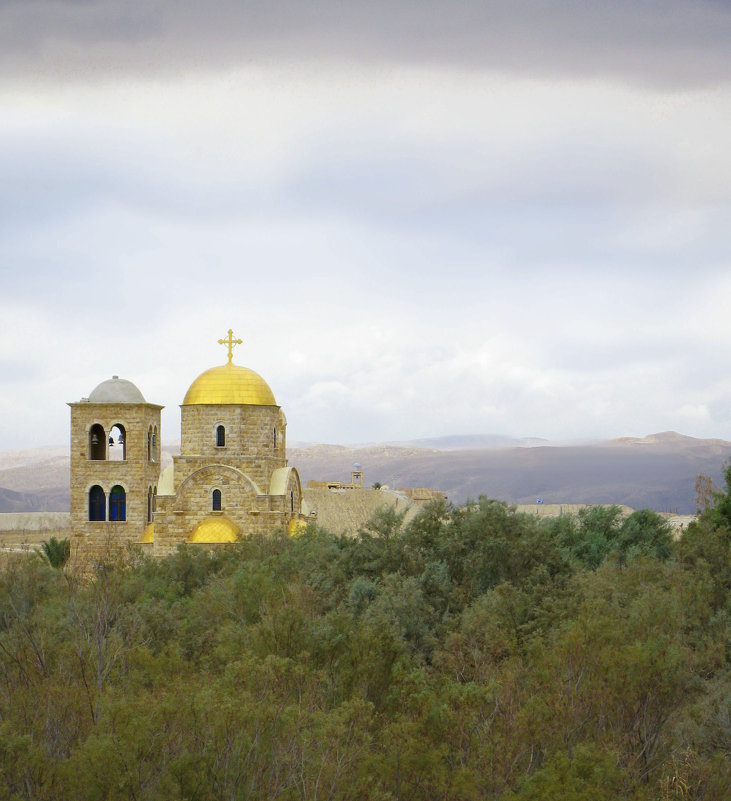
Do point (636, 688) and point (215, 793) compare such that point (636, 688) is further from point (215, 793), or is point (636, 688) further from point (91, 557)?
point (91, 557)

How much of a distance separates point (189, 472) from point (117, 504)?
Result: 382 centimetres

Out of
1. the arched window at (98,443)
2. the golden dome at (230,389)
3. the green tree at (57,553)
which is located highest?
the golden dome at (230,389)

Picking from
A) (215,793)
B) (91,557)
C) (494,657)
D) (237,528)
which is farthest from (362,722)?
(91,557)

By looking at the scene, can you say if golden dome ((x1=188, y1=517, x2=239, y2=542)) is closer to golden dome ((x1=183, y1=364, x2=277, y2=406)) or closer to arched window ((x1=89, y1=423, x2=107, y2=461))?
golden dome ((x1=183, y1=364, x2=277, y2=406))

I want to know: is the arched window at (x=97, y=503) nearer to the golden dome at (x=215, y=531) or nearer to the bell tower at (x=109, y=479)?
the bell tower at (x=109, y=479)

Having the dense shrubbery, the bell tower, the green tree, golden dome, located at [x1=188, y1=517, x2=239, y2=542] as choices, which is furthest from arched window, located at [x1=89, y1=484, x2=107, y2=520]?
the dense shrubbery

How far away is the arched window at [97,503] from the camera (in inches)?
1620

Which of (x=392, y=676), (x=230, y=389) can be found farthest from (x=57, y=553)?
(x=392, y=676)

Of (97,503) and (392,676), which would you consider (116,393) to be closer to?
(97,503)

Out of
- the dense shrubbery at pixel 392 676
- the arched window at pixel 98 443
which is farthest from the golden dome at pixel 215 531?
the dense shrubbery at pixel 392 676

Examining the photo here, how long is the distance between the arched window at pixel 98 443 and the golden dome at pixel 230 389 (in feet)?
14.6

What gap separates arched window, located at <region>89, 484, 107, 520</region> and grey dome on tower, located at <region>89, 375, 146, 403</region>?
10.5 ft

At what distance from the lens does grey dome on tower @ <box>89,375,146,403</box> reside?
41.4m

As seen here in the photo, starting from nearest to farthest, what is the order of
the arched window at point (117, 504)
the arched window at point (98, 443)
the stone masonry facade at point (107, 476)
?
the stone masonry facade at point (107, 476) < the arched window at point (117, 504) < the arched window at point (98, 443)
